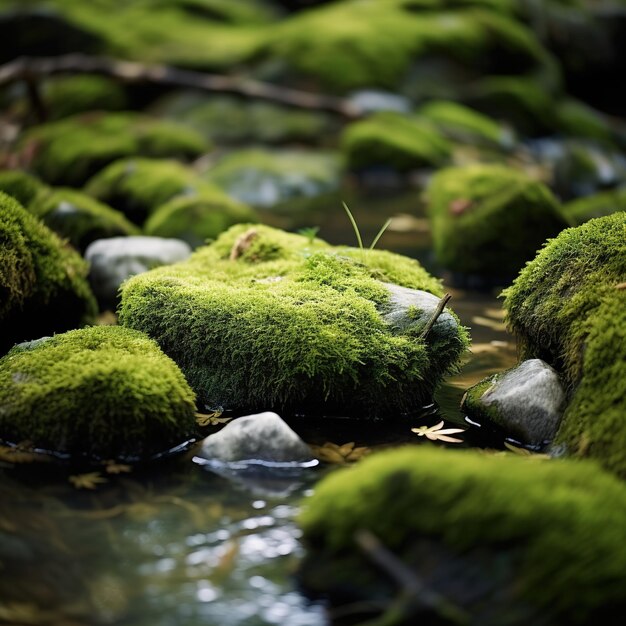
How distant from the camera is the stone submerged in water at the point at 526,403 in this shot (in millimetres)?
3893

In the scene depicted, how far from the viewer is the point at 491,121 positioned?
52.8ft

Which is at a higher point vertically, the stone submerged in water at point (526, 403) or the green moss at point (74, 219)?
the green moss at point (74, 219)

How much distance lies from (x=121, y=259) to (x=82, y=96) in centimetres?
1073

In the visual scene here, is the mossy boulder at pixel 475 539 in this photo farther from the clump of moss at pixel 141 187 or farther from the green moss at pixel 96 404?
the clump of moss at pixel 141 187

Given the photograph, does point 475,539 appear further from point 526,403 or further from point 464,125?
point 464,125

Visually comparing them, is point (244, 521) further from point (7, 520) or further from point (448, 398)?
point (448, 398)

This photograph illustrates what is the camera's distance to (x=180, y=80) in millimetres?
14656

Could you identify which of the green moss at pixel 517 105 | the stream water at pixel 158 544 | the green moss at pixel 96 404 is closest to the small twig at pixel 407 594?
the stream water at pixel 158 544

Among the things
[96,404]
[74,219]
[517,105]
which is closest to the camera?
[96,404]

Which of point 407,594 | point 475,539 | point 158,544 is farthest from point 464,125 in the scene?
point 407,594

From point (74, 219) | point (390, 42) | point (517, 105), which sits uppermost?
point (390, 42)

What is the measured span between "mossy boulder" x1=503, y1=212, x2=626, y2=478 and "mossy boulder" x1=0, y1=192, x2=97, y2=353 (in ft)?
9.59

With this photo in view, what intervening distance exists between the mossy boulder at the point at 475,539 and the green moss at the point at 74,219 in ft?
15.7

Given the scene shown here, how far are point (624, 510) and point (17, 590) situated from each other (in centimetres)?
210
